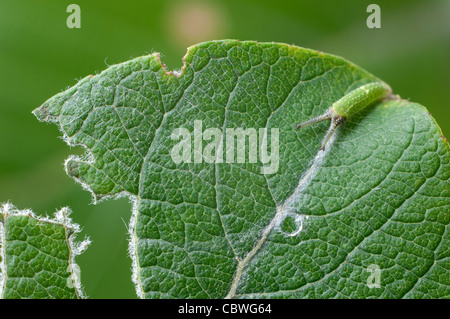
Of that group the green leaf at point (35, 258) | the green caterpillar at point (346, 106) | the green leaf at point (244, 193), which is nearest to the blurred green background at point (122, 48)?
the green leaf at point (35, 258)

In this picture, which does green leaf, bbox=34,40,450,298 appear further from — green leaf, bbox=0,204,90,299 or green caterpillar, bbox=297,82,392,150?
green leaf, bbox=0,204,90,299

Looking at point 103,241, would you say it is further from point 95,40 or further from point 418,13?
point 418,13

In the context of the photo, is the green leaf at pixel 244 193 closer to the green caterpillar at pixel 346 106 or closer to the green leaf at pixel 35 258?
the green caterpillar at pixel 346 106

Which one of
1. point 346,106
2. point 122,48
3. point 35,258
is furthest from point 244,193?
point 122,48

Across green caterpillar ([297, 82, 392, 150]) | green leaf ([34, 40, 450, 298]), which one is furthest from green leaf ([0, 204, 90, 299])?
green caterpillar ([297, 82, 392, 150])

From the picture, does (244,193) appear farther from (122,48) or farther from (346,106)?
(122,48)
